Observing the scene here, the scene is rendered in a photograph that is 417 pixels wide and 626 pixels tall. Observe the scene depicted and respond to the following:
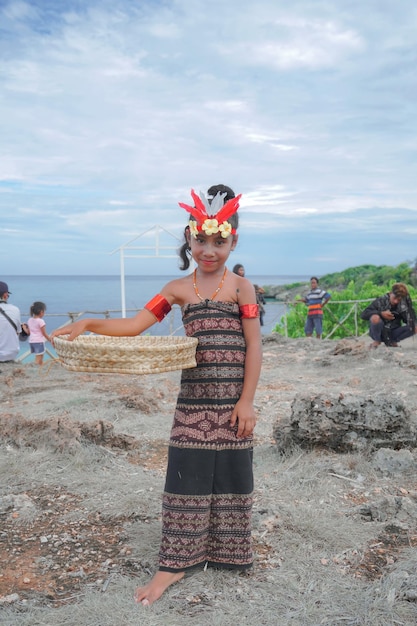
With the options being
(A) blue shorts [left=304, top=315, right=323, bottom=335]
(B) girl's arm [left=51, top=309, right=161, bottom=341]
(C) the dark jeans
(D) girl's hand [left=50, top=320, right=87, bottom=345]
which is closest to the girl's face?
(B) girl's arm [left=51, top=309, right=161, bottom=341]

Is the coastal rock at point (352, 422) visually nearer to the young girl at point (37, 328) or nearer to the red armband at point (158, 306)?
the red armband at point (158, 306)

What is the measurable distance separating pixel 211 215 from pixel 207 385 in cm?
78

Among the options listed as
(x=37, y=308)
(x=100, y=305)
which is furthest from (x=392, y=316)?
(x=100, y=305)

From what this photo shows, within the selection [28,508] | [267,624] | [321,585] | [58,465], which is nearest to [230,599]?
[267,624]

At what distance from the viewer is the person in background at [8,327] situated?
26.4 feet

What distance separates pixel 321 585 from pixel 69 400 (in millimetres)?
4363

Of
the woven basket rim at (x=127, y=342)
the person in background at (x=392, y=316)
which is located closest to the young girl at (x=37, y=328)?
the person in background at (x=392, y=316)

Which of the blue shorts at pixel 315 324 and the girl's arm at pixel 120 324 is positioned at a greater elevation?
the girl's arm at pixel 120 324

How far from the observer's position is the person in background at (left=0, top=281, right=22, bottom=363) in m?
8.04

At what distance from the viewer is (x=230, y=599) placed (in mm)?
2619

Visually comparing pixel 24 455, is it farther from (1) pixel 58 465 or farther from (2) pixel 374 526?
(2) pixel 374 526

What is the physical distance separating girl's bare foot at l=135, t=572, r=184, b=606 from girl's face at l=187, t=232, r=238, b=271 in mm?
1445

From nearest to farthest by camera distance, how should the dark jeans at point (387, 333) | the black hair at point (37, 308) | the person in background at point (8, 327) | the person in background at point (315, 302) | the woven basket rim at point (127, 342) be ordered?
the woven basket rim at point (127, 342) < the person in background at point (8, 327) < the black hair at point (37, 308) < the dark jeans at point (387, 333) < the person in background at point (315, 302)

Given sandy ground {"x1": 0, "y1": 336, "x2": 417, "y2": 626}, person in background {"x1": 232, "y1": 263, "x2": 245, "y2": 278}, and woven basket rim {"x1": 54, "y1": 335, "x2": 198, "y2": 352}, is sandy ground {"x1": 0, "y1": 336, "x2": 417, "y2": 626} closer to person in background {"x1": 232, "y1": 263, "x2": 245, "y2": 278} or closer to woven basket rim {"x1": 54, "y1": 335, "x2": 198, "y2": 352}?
woven basket rim {"x1": 54, "y1": 335, "x2": 198, "y2": 352}
